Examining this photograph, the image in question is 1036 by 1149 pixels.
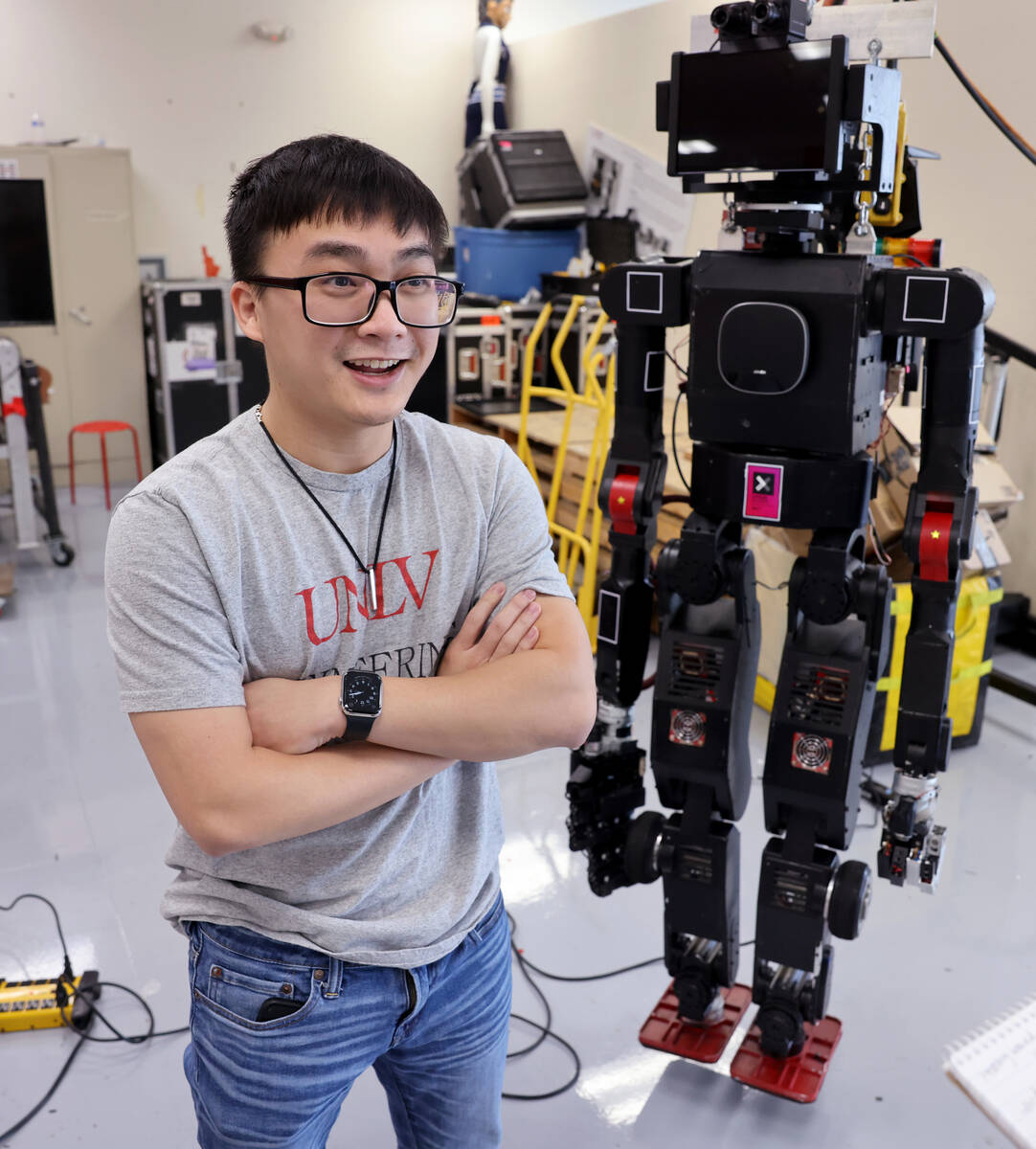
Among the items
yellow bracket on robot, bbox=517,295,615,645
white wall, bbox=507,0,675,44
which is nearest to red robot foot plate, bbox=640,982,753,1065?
yellow bracket on robot, bbox=517,295,615,645

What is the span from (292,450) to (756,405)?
1024 mm

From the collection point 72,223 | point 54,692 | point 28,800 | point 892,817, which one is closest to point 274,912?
point 892,817

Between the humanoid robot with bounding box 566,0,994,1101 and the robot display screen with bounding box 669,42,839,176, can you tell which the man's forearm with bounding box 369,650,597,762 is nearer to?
the humanoid robot with bounding box 566,0,994,1101

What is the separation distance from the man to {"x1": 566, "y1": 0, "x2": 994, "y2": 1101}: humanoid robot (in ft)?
2.71

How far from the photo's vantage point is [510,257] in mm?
6504

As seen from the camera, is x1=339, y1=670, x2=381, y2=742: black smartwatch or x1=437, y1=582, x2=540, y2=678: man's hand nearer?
x1=339, y1=670, x2=381, y2=742: black smartwatch

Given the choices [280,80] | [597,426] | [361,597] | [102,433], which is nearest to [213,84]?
[280,80]

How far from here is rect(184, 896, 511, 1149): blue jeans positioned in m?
1.14

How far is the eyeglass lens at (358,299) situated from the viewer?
110 cm

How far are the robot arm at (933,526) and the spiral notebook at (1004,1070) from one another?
3.68 ft

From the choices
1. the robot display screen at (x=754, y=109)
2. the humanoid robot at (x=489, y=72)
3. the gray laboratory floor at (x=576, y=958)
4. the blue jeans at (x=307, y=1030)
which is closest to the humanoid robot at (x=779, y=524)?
the robot display screen at (x=754, y=109)

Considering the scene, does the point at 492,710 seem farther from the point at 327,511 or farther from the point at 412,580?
the point at 327,511

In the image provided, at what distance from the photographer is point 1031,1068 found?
915 mm

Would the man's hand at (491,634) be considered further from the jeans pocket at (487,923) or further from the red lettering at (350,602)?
the jeans pocket at (487,923)
